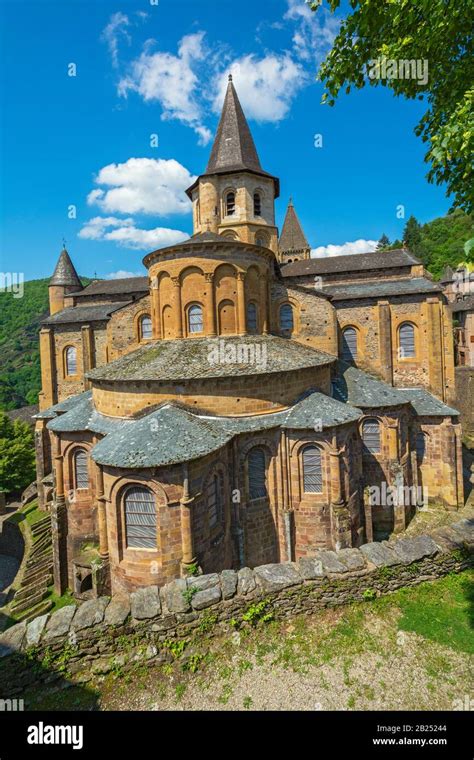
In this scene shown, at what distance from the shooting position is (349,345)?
973 inches

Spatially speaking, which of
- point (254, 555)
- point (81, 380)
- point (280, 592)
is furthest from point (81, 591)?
point (81, 380)

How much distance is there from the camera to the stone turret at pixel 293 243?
47.3 meters

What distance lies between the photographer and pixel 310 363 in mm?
15945

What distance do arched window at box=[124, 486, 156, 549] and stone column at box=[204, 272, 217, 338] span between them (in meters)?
8.28

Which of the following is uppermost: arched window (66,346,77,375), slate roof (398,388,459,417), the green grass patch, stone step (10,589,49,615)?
arched window (66,346,77,375)

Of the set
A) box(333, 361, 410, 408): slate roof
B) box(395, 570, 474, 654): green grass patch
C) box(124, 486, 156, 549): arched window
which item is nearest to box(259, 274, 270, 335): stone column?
box(333, 361, 410, 408): slate roof

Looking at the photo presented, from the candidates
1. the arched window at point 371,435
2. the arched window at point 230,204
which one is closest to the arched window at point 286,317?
the arched window at point 371,435

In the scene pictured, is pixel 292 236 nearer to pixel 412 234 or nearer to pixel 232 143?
pixel 232 143

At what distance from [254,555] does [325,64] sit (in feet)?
50.9

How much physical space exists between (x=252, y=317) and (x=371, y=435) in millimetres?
8792

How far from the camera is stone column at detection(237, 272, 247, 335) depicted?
695 inches

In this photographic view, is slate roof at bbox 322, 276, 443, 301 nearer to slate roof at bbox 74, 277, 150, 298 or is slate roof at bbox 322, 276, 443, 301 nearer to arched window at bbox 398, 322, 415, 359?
arched window at bbox 398, 322, 415, 359

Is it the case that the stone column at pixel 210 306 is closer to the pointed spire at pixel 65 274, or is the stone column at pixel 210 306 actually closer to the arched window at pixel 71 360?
the arched window at pixel 71 360
